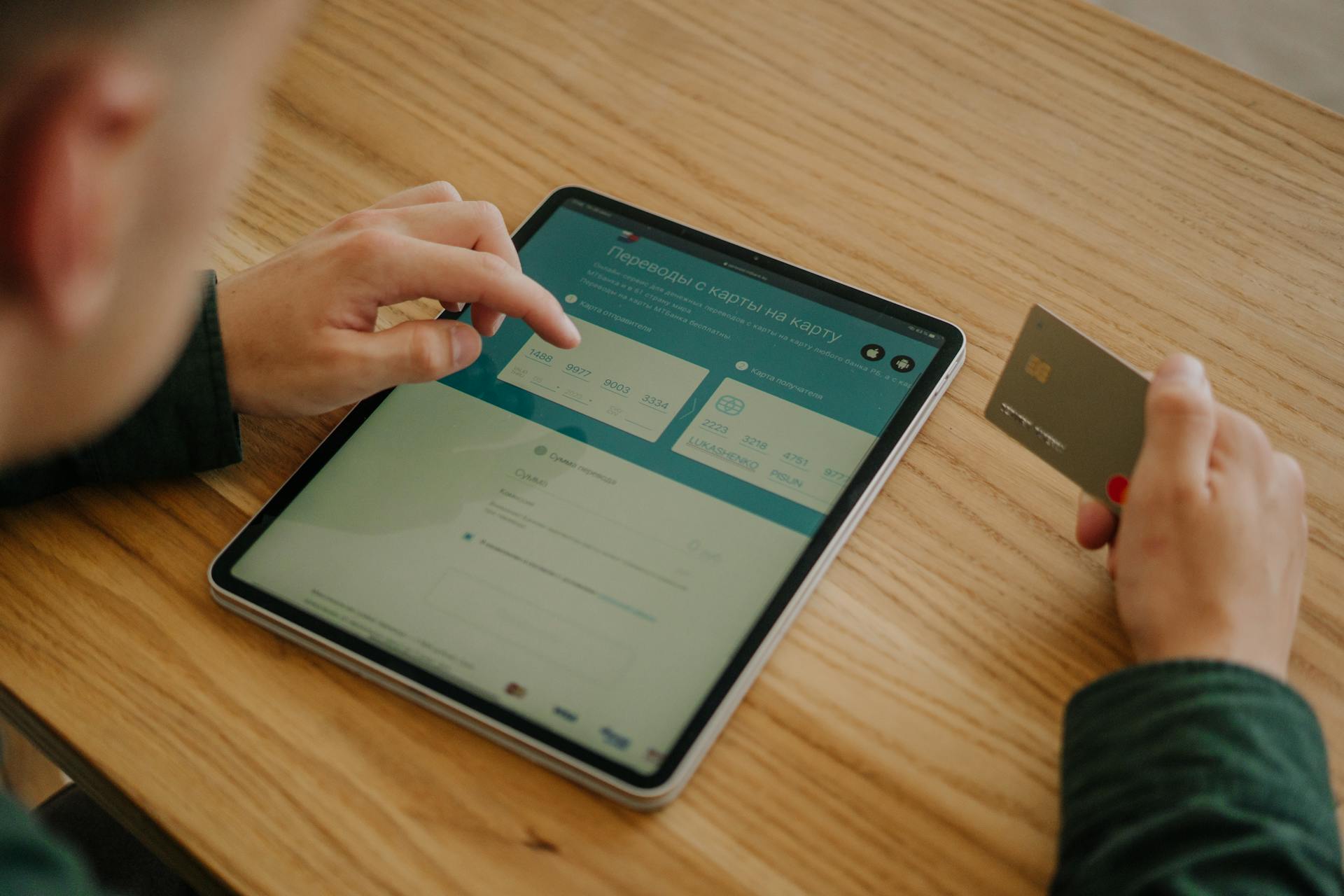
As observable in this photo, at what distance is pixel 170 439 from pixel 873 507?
1.45 ft

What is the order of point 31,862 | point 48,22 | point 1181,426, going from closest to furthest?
point 48,22 < point 31,862 < point 1181,426

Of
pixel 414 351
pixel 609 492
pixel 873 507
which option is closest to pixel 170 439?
pixel 414 351

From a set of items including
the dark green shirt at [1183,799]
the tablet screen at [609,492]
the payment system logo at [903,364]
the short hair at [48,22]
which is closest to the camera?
the short hair at [48,22]

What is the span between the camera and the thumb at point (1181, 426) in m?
0.55

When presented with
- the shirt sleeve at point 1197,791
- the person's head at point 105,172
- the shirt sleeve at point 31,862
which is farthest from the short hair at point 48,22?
the shirt sleeve at point 1197,791

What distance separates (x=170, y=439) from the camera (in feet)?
2.15

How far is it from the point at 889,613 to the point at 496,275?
0.32 m

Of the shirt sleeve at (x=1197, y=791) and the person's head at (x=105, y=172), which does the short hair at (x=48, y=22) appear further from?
the shirt sleeve at (x=1197, y=791)

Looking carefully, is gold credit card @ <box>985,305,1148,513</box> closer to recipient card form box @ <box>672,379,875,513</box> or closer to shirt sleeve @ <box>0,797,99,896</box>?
recipient card form box @ <box>672,379,875,513</box>

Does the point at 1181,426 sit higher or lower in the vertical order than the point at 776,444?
higher

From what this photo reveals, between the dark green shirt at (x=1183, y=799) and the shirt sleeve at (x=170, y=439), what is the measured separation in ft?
0.84

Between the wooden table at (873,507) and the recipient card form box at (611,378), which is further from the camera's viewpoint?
the recipient card form box at (611,378)

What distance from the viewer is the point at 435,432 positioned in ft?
2.20

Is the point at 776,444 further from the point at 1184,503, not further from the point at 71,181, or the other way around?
the point at 71,181
